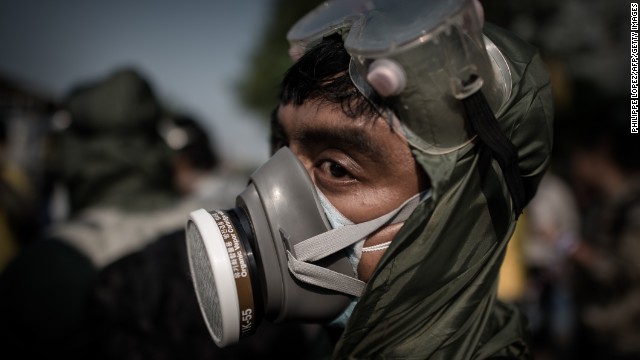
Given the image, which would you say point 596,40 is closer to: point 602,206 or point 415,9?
point 602,206

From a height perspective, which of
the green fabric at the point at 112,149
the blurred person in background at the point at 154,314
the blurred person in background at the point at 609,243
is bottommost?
the blurred person in background at the point at 609,243

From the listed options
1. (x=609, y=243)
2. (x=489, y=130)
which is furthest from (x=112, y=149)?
(x=609, y=243)

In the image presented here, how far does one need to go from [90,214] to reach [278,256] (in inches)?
80.3

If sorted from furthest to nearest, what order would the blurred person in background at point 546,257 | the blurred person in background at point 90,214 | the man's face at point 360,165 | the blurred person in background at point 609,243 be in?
1. the blurred person in background at point 546,257
2. the blurred person in background at point 609,243
3. the blurred person in background at point 90,214
4. the man's face at point 360,165

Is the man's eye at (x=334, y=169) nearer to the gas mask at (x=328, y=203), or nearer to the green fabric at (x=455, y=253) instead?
the gas mask at (x=328, y=203)

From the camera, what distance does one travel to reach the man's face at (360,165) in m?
1.50

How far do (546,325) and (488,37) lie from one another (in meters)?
5.96

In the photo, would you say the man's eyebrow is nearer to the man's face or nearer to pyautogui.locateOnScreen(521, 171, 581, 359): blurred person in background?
the man's face

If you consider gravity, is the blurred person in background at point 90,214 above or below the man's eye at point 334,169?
below

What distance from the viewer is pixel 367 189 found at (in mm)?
1558

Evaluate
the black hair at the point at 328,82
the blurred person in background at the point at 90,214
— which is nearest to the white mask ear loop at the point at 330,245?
the black hair at the point at 328,82

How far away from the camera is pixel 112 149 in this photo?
3.38 m

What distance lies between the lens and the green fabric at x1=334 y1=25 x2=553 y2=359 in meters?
1.47

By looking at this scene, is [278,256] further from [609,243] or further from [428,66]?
[609,243]
